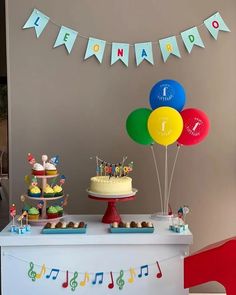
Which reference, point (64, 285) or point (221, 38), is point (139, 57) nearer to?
point (221, 38)

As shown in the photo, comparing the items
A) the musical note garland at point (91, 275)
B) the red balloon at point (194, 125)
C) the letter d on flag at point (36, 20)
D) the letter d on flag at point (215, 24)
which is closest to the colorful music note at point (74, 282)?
the musical note garland at point (91, 275)

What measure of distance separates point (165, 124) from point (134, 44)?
78cm

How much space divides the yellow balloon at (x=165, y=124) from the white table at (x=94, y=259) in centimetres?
46

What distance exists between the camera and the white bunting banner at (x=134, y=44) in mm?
2438

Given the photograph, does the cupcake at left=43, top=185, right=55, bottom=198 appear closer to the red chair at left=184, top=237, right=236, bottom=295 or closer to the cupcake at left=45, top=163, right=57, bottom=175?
the cupcake at left=45, top=163, right=57, bottom=175

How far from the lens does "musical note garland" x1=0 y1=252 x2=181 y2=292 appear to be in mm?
1851

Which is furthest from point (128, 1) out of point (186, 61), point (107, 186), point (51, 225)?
point (51, 225)

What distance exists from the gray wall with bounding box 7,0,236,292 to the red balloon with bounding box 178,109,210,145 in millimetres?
491

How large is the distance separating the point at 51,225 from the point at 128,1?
1425 millimetres

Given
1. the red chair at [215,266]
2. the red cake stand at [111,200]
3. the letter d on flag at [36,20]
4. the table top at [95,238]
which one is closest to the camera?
the red chair at [215,266]

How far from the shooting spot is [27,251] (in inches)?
72.8

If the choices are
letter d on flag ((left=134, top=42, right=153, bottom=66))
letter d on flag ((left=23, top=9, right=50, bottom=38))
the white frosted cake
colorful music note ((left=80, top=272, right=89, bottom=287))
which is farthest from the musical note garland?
letter d on flag ((left=23, top=9, right=50, bottom=38))

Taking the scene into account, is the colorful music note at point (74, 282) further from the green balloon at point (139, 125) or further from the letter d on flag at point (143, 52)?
the letter d on flag at point (143, 52)

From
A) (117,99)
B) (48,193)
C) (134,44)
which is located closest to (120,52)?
(134,44)
